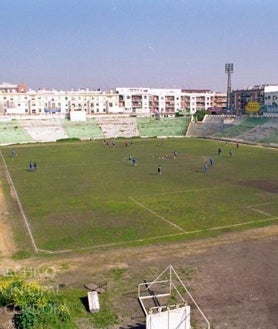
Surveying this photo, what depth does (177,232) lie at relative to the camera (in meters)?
22.3

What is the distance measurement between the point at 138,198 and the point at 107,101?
4074 inches

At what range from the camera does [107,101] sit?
131375 mm

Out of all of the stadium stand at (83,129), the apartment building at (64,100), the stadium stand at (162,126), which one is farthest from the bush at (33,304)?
the apartment building at (64,100)

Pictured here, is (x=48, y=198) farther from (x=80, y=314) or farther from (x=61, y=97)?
(x=61, y=97)

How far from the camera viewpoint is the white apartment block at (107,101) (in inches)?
4936

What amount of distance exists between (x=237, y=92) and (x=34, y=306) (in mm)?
136791

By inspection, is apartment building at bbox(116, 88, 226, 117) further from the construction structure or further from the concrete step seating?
the construction structure

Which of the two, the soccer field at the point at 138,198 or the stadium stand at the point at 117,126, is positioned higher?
the stadium stand at the point at 117,126

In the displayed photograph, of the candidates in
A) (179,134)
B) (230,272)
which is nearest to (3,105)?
(179,134)

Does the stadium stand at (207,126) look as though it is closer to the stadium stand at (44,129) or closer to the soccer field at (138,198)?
the stadium stand at (44,129)

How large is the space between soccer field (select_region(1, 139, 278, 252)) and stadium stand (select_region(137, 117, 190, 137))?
37764 mm

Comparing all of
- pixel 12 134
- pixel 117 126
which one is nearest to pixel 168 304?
pixel 12 134

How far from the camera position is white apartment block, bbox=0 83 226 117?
125375 millimetres

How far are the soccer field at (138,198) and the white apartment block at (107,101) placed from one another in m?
67.1
